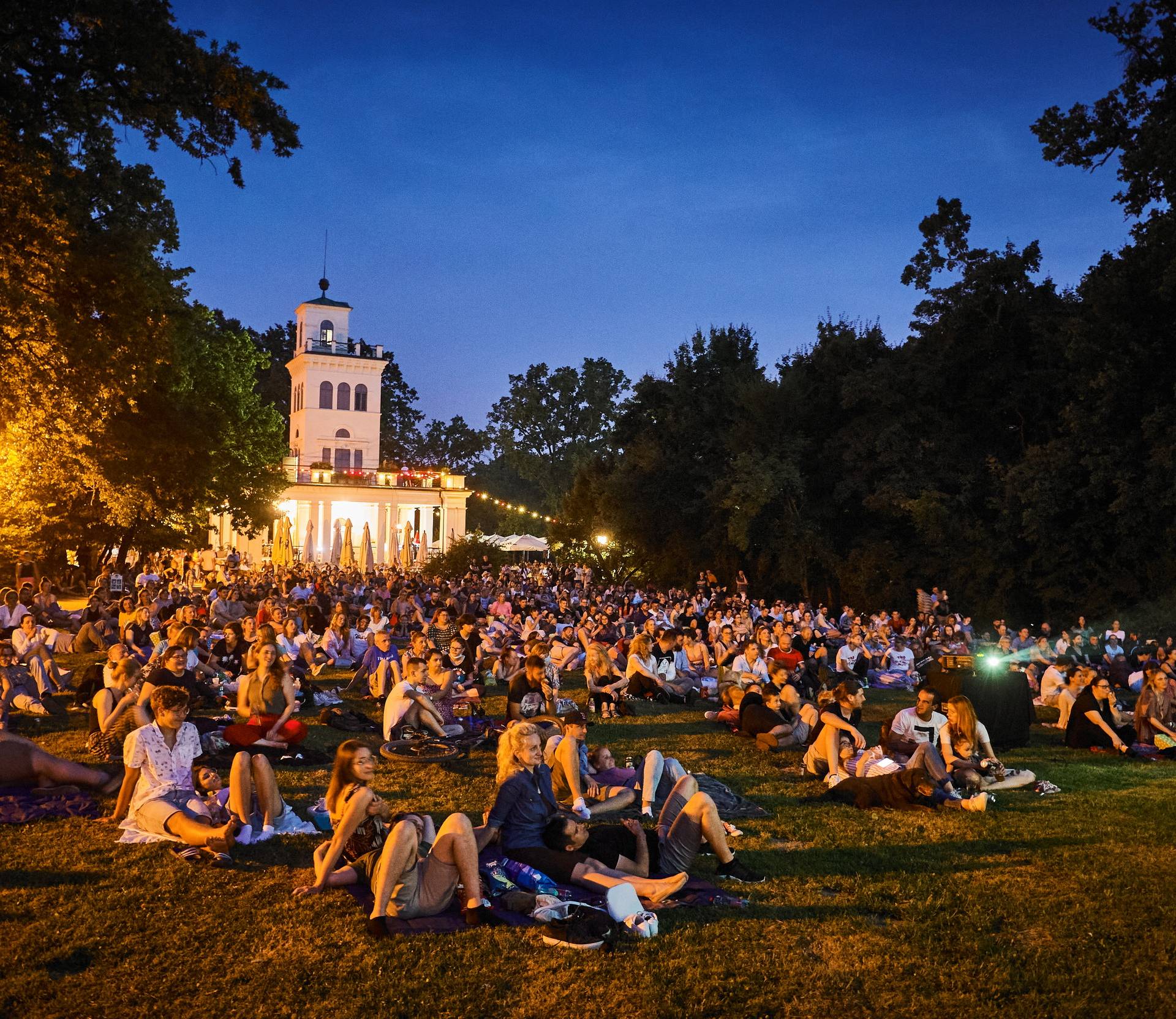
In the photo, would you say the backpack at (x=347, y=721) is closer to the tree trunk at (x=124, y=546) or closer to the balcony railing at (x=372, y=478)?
the tree trunk at (x=124, y=546)

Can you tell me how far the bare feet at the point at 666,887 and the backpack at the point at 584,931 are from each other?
1.49 feet

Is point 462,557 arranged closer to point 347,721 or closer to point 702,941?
point 347,721

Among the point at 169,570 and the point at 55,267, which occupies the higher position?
the point at 55,267

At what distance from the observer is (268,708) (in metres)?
8.92

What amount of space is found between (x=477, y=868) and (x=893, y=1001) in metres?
2.28

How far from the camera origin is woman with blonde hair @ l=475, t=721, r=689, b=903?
214 inches

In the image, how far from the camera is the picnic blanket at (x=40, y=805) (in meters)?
6.59

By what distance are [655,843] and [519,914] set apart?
1099 millimetres

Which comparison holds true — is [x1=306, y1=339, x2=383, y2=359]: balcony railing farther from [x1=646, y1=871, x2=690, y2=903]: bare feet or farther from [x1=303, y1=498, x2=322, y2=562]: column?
[x1=646, y1=871, x2=690, y2=903]: bare feet

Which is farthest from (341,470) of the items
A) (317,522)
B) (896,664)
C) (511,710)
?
(511,710)

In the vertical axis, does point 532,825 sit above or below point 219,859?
above

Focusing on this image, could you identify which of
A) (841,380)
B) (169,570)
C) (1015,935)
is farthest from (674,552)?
(1015,935)

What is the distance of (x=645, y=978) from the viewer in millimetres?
4480

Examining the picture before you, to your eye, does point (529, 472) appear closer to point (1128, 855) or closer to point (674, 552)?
point (674, 552)
